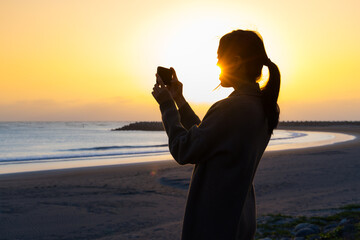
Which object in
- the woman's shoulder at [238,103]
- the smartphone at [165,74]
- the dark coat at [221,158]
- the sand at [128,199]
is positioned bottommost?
the sand at [128,199]

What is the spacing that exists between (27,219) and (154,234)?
2.73 meters

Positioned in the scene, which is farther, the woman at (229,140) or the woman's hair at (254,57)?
the woman's hair at (254,57)

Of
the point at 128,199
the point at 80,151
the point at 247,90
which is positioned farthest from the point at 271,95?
the point at 80,151

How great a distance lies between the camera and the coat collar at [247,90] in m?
1.63

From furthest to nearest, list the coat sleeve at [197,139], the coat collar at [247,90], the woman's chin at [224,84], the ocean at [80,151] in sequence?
the ocean at [80,151], the woman's chin at [224,84], the coat collar at [247,90], the coat sleeve at [197,139]

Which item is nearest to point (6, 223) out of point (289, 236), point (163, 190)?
point (163, 190)

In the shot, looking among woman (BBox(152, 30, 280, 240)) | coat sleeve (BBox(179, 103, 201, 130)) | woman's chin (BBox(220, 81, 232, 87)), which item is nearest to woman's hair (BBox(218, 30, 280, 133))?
woman (BBox(152, 30, 280, 240))

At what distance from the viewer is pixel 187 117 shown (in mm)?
1993

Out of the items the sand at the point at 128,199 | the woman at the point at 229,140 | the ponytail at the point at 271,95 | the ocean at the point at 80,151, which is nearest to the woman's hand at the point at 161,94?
the woman at the point at 229,140

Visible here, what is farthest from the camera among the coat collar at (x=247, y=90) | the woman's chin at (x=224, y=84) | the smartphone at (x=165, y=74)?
the smartphone at (x=165, y=74)

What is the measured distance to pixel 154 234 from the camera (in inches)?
227

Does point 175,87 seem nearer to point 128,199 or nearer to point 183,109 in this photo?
point 183,109

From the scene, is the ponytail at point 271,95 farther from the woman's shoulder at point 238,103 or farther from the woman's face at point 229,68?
the woman's face at point 229,68

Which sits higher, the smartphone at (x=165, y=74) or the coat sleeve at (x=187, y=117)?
the smartphone at (x=165, y=74)
